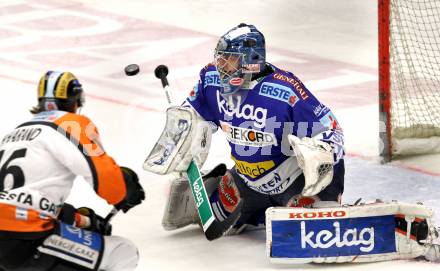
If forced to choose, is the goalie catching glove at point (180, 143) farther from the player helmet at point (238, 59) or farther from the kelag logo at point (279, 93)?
the kelag logo at point (279, 93)

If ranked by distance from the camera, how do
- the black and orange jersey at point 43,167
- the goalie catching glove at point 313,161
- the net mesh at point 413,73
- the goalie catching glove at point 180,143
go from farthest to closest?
the net mesh at point 413,73 → the goalie catching glove at point 180,143 → the goalie catching glove at point 313,161 → the black and orange jersey at point 43,167

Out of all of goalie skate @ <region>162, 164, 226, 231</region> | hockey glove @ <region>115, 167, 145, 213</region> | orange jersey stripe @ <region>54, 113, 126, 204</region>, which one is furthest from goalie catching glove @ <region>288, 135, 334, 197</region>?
orange jersey stripe @ <region>54, 113, 126, 204</region>

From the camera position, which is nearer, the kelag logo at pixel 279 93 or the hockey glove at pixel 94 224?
the hockey glove at pixel 94 224

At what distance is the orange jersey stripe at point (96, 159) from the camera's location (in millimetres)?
4707

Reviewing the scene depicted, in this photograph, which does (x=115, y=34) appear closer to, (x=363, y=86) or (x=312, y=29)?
(x=312, y=29)

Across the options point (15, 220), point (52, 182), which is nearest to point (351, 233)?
point (52, 182)

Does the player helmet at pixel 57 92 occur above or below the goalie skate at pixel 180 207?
above

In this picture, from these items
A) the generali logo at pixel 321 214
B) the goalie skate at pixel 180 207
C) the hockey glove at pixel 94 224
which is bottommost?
the goalie skate at pixel 180 207

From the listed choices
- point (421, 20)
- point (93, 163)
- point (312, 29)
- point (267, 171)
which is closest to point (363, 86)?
point (421, 20)

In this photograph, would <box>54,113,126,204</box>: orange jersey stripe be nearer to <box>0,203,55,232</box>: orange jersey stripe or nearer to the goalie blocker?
<box>0,203,55,232</box>: orange jersey stripe

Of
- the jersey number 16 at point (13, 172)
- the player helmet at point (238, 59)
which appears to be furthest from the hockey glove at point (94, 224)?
the player helmet at point (238, 59)

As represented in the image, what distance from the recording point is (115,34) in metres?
10.4

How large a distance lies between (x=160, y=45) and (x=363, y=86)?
197cm

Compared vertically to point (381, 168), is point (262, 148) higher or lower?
higher
